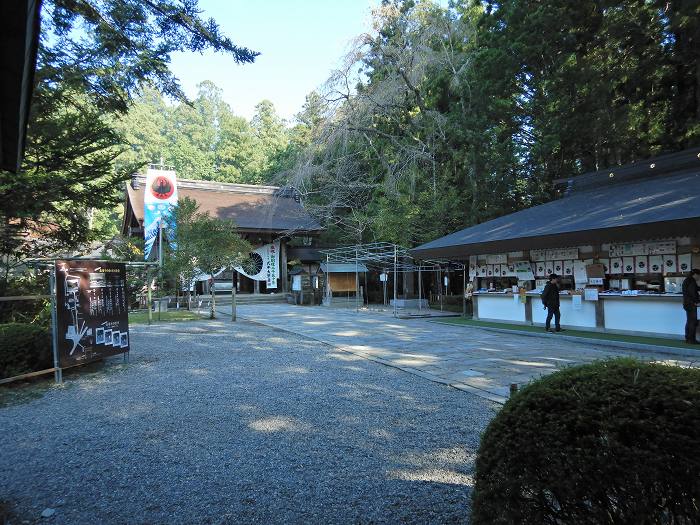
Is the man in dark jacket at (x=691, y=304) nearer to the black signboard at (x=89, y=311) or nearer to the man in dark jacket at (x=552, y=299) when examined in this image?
the man in dark jacket at (x=552, y=299)

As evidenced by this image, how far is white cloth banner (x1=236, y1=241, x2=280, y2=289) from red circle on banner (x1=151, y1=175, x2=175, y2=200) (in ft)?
23.8

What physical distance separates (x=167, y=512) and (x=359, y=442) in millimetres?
1827

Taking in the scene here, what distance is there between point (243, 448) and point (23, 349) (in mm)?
5311

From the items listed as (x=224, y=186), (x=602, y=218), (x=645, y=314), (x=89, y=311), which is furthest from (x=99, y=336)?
(x=224, y=186)

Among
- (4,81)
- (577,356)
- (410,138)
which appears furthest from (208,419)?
(410,138)

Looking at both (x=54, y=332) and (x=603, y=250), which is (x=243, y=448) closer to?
(x=54, y=332)

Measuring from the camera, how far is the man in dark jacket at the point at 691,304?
9.01 metres

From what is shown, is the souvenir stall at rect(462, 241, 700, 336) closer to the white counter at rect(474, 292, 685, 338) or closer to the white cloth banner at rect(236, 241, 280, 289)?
the white counter at rect(474, 292, 685, 338)

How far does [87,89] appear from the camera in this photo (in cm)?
613

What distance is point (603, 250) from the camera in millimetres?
11688

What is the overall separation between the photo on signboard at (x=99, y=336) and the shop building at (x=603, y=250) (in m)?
10.2

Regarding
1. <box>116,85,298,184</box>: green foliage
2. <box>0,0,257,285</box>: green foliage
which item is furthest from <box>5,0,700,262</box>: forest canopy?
<box>116,85,298,184</box>: green foliage

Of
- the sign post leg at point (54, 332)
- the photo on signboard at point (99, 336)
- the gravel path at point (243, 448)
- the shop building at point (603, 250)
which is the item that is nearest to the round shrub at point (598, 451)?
the gravel path at point (243, 448)

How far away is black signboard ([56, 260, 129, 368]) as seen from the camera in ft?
23.3
